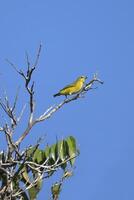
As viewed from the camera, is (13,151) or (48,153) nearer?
(13,151)

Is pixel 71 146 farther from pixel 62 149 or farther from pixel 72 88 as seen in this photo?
pixel 72 88

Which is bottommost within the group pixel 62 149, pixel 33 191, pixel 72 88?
pixel 33 191

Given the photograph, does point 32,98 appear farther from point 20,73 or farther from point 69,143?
Result: point 69,143

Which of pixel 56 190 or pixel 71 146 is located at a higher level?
pixel 71 146

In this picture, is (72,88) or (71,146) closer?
(71,146)

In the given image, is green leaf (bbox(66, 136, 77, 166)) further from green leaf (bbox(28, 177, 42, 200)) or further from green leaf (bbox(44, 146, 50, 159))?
green leaf (bbox(28, 177, 42, 200))

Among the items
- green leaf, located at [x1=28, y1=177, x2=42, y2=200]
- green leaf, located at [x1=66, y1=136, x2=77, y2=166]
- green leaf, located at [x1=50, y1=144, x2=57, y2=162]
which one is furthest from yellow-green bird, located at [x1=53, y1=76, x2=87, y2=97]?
green leaf, located at [x1=28, y1=177, x2=42, y2=200]

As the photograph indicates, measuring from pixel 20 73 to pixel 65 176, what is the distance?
4.18ft

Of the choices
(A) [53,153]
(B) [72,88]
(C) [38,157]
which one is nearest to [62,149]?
(A) [53,153]

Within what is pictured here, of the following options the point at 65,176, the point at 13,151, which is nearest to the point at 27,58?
the point at 13,151

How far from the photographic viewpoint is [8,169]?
6473 mm

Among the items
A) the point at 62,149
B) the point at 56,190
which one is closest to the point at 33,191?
the point at 56,190

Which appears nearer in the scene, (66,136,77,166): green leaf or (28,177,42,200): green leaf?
(28,177,42,200): green leaf

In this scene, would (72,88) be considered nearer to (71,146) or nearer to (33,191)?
(71,146)
